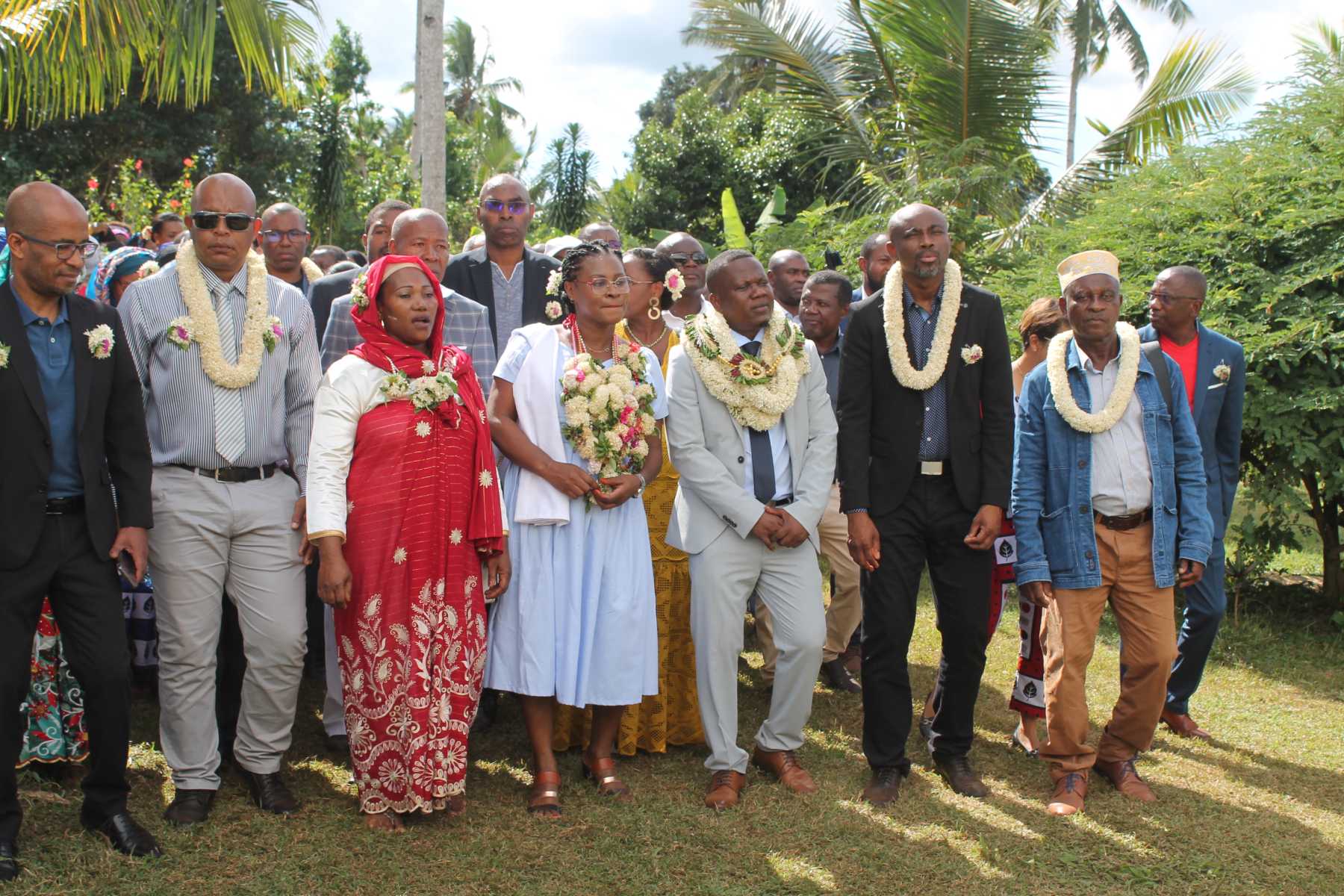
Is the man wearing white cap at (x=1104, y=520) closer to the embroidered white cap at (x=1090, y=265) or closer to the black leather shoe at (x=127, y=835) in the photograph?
the embroidered white cap at (x=1090, y=265)

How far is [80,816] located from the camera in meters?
4.63

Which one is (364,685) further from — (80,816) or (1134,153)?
(1134,153)

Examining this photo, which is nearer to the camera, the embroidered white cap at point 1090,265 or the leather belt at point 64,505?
the leather belt at point 64,505

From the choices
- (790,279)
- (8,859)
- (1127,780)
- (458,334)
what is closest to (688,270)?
(790,279)

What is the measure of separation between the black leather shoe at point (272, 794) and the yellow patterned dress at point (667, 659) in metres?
1.41

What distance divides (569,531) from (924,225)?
7.12ft

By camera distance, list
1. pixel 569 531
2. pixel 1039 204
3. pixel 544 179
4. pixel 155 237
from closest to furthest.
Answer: pixel 569 531, pixel 155 237, pixel 1039 204, pixel 544 179

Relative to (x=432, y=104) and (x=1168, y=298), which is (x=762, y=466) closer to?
(x=1168, y=298)

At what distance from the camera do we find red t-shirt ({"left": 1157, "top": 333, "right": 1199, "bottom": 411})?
6441mm

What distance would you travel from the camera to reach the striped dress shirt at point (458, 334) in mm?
5852

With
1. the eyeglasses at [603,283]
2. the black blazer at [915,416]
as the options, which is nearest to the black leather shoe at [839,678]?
the black blazer at [915,416]

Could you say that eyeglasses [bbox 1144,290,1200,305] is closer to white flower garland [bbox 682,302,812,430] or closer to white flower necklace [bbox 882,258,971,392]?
white flower necklace [bbox 882,258,971,392]

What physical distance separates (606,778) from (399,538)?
1537mm

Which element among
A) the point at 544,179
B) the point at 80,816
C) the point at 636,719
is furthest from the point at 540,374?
the point at 544,179
